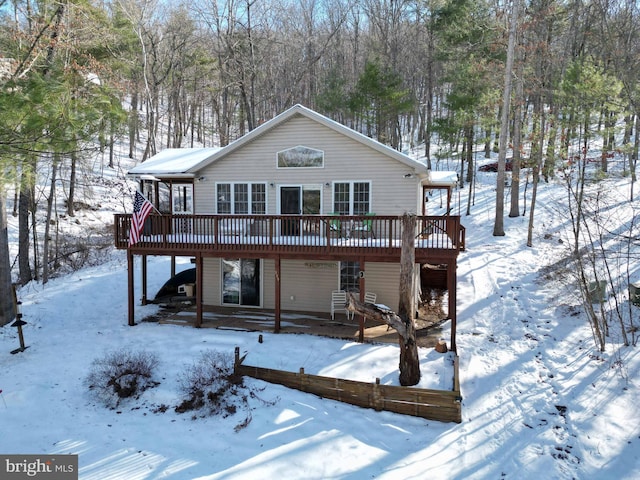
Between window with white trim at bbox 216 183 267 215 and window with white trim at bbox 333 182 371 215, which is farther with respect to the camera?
window with white trim at bbox 216 183 267 215

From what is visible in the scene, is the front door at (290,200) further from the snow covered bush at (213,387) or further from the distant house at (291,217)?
the snow covered bush at (213,387)

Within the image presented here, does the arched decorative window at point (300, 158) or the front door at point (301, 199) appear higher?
the arched decorative window at point (300, 158)

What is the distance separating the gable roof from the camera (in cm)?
1237

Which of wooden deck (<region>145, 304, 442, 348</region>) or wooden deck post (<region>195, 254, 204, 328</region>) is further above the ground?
wooden deck post (<region>195, 254, 204, 328</region>)

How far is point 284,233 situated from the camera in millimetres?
12875

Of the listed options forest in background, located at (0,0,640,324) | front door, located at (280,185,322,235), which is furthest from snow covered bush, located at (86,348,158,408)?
front door, located at (280,185,322,235)

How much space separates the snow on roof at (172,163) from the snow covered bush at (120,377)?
645 cm

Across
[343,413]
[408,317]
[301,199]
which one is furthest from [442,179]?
[343,413]

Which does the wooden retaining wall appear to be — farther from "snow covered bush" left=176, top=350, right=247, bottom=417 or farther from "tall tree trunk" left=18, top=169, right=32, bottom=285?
"tall tree trunk" left=18, top=169, right=32, bottom=285

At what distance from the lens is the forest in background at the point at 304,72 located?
875 cm

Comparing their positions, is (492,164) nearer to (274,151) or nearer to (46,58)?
(274,151)

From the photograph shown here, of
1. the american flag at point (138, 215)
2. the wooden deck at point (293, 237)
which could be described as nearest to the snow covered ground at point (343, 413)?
the wooden deck at point (293, 237)

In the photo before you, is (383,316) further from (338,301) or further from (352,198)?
Answer: (352,198)

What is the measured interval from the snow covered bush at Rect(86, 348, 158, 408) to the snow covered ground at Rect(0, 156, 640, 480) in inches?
9.2
